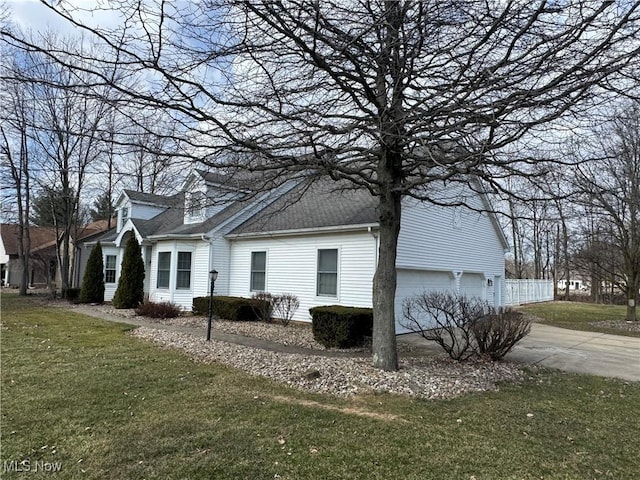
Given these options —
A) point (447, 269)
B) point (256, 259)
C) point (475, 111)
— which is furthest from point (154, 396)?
point (447, 269)

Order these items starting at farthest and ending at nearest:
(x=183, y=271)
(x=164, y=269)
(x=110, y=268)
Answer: (x=110, y=268), (x=164, y=269), (x=183, y=271)

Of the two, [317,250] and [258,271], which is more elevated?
[317,250]

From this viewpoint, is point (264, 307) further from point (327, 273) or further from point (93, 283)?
point (93, 283)

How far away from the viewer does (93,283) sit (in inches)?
768

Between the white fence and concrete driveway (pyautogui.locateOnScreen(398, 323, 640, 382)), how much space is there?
38.2ft

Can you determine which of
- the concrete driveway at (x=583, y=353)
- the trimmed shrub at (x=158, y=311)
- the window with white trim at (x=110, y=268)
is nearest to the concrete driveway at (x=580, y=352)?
the concrete driveway at (x=583, y=353)

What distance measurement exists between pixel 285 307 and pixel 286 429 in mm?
9117

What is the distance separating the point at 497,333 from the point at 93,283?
1835cm

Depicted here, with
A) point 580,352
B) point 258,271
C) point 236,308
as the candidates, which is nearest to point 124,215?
point 258,271

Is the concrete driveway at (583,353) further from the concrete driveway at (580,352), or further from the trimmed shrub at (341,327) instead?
the trimmed shrub at (341,327)

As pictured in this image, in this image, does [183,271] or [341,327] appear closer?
[341,327]

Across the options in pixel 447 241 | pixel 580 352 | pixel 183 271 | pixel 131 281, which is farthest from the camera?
pixel 131 281

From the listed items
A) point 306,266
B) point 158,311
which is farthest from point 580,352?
point 158,311

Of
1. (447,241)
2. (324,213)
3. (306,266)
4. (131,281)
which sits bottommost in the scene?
(131,281)
